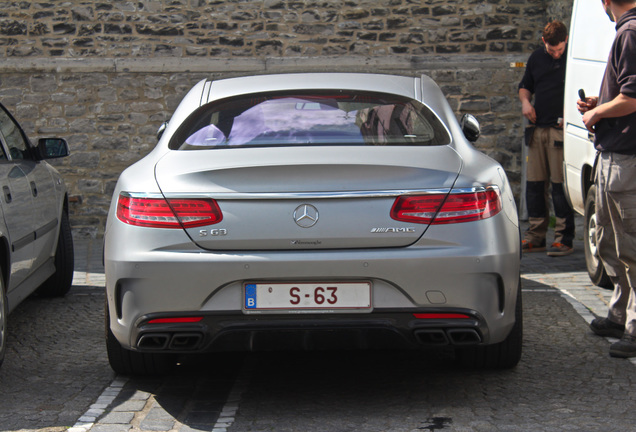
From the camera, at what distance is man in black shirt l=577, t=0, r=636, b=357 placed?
5.06 meters

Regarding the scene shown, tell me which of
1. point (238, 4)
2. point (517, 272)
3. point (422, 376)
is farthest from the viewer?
point (238, 4)

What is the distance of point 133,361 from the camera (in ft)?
15.9

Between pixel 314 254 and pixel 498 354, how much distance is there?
138 cm

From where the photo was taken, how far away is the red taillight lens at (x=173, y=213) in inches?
160

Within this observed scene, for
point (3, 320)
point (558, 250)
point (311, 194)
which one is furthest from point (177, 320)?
point (558, 250)

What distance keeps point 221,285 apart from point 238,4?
30.7ft

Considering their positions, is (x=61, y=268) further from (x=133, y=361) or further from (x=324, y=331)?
(x=324, y=331)

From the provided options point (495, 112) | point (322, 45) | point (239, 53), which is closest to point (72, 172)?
point (239, 53)

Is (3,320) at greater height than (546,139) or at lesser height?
greater

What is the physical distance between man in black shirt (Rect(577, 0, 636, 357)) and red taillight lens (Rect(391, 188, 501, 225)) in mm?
1405

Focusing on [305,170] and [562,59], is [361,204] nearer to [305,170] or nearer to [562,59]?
[305,170]

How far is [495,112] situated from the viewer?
12891 millimetres

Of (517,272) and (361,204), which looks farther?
(517,272)

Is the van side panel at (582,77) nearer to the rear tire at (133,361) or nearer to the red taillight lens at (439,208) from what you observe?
the red taillight lens at (439,208)
